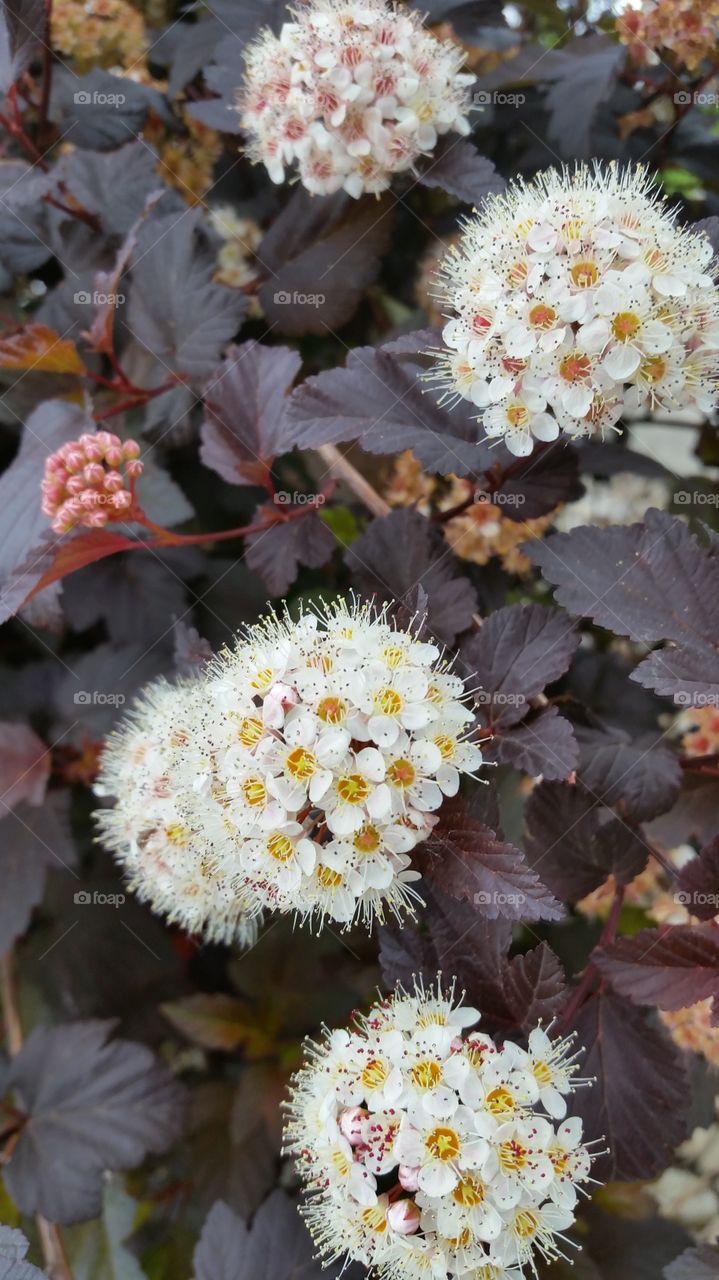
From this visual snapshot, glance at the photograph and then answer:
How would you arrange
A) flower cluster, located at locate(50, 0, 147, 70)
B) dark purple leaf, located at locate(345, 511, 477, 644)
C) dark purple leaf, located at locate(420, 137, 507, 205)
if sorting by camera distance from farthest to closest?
1. flower cluster, located at locate(50, 0, 147, 70)
2. dark purple leaf, located at locate(420, 137, 507, 205)
3. dark purple leaf, located at locate(345, 511, 477, 644)

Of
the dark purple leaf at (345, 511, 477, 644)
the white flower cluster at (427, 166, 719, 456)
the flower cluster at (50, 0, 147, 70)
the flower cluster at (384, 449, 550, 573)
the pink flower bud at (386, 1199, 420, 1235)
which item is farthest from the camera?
the flower cluster at (50, 0, 147, 70)

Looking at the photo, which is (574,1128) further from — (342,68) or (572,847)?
(342,68)

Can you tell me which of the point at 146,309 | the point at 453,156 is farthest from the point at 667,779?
the point at 146,309

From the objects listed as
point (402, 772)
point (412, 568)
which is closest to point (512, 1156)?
point (402, 772)

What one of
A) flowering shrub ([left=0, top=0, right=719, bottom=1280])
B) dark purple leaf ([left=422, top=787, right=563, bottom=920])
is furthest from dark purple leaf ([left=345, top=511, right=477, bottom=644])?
dark purple leaf ([left=422, top=787, right=563, bottom=920])

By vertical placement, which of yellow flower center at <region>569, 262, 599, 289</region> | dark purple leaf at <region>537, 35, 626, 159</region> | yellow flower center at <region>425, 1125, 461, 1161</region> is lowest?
yellow flower center at <region>425, 1125, 461, 1161</region>

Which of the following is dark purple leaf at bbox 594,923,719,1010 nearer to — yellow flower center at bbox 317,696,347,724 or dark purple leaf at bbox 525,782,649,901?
dark purple leaf at bbox 525,782,649,901
